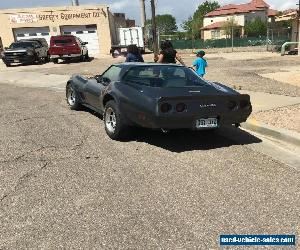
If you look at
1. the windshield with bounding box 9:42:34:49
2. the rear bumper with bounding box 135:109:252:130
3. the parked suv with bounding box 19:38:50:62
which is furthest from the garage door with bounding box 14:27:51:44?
the rear bumper with bounding box 135:109:252:130

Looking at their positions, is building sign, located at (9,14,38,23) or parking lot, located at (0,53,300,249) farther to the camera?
building sign, located at (9,14,38,23)

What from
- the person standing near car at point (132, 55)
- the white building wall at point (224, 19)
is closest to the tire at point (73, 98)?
the person standing near car at point (132, 55)

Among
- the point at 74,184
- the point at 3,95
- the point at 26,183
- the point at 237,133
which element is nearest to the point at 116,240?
the point at 74,184

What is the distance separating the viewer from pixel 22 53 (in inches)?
1032

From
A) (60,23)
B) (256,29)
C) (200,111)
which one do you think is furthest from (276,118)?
(256,29)

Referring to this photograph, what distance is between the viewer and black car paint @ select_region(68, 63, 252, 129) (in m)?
5.63

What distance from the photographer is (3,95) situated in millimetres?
12609

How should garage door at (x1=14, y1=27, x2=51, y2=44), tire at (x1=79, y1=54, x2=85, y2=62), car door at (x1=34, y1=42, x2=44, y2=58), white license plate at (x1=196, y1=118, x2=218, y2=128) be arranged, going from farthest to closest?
A: garage door at (x1=14, y1=27, x2=51, y2=44), tire at (x1=79, y1=54, x2=85, y2=62), car door at (x1=34, y1=42, x2=44, y2=58), white license plate at (x1=196, y1=118, x2=218, y2=128)

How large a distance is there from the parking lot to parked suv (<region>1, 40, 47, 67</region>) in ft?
67.1

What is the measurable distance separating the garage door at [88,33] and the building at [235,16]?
147 feet

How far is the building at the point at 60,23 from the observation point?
Answer: 117 ft

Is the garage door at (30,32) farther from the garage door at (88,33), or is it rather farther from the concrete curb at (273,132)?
the concrete curb at (273,132)

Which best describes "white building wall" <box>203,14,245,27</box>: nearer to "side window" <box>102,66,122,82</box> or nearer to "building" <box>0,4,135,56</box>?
"building" <box>0,4,135,56</box>

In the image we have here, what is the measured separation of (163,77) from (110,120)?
47.7 inches
